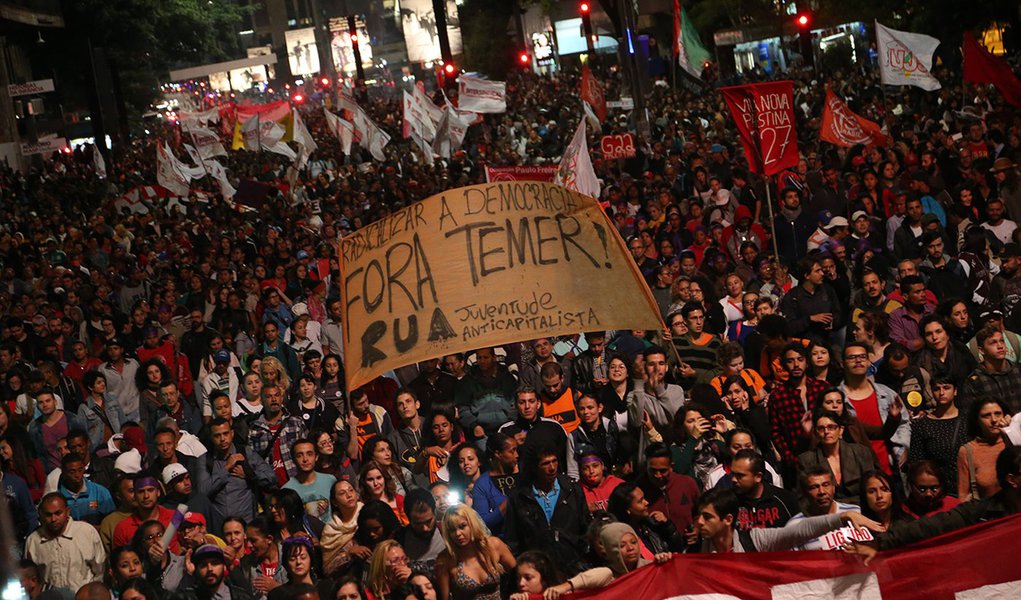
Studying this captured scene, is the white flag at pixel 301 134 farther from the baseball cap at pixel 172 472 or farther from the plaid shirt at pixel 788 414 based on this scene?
the plaid shirt at pixel 788 414

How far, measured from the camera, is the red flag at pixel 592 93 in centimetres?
2522

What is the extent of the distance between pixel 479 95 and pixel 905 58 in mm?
9596

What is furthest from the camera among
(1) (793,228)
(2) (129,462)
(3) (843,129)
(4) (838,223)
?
(3) (843,129)

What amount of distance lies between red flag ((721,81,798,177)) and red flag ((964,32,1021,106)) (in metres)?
5.09

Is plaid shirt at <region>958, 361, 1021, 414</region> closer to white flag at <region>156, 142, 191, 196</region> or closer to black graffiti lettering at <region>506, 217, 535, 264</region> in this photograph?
black graffiti lettering at <region>506, 217, 535, 264</region>

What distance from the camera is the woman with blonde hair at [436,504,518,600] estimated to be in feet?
22.0

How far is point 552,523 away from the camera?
7.39 metres

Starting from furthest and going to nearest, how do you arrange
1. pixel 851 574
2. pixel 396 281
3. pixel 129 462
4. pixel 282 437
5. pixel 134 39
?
pixel 134 39 → pixel 282 437 → pixel 129 462 → pixel 396 281 → pixel 851 574

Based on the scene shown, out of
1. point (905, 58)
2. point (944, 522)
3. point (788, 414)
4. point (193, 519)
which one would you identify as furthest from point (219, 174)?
point (944, 522)

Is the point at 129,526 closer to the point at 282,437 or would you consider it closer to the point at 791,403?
the point at 282,437

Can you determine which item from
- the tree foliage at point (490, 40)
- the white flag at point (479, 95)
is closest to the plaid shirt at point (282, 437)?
the white flag at point (479, 95)

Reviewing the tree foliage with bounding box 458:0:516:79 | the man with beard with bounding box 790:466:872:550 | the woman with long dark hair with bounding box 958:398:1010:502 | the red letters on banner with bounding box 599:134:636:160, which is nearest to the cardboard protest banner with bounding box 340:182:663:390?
the man with beard with bounding box 790:466:872:550

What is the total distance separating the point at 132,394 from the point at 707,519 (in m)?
7.04

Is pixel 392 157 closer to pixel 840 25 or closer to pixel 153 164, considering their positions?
pixel 153 164
